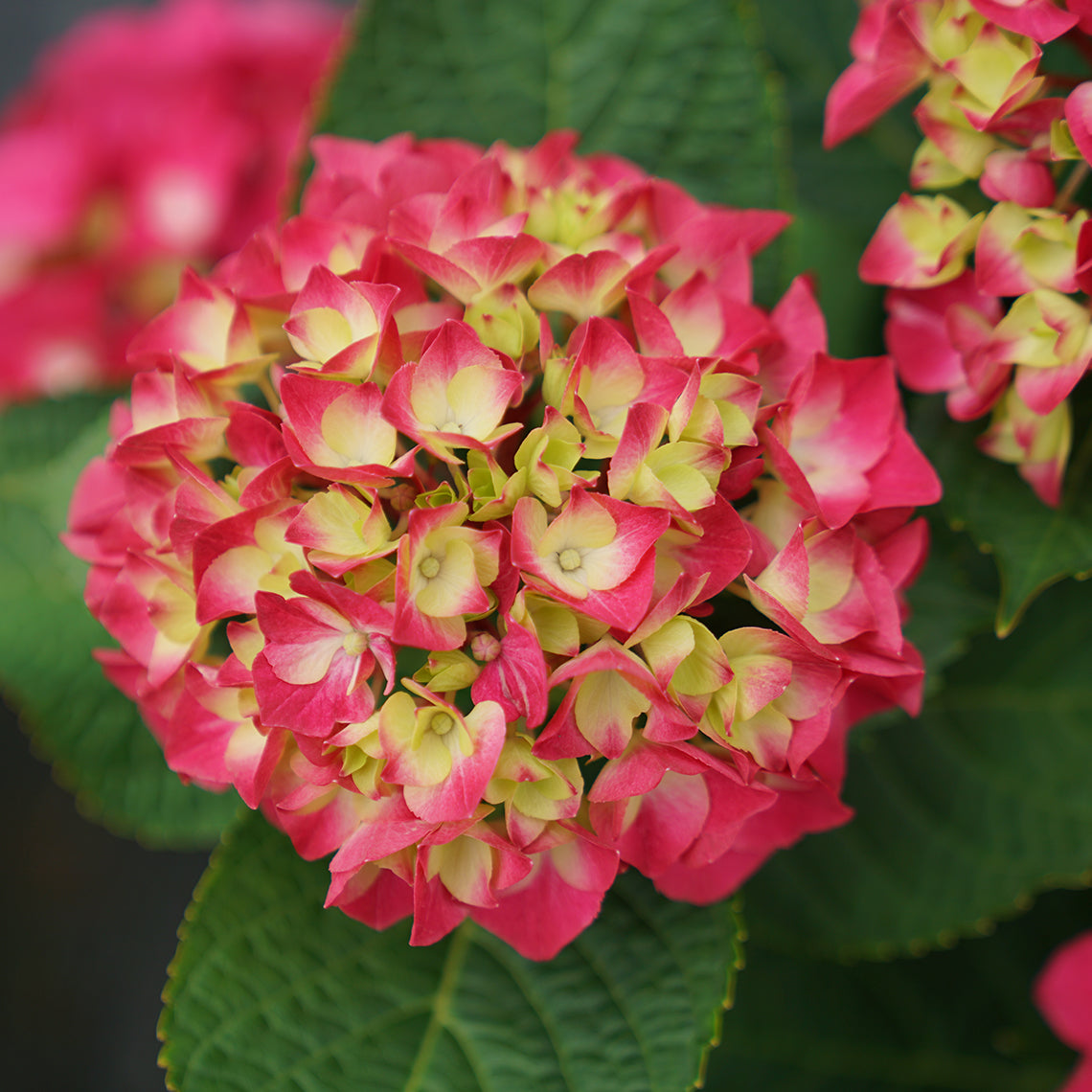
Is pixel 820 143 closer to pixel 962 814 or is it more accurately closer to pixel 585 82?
pixel 585 82

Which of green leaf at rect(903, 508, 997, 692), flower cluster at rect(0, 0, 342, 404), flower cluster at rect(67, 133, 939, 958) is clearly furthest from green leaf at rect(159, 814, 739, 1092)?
flower cluster at rect(0, 0, 342, 404)

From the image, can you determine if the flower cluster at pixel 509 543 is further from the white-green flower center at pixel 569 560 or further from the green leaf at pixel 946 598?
the green leaf at pixel 946 598

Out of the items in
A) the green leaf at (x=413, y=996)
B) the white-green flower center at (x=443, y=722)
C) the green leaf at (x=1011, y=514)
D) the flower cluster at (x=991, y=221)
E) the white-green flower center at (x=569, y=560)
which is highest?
the flower cluster at (x=991, y=221)

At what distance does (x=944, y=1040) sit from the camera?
2.33 feet

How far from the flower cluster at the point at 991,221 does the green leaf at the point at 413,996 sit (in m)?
0.24

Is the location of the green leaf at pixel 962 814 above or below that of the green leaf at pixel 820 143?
below

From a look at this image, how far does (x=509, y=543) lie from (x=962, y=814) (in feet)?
1.28

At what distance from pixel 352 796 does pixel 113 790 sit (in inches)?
12.3

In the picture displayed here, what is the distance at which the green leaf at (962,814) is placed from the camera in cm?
57

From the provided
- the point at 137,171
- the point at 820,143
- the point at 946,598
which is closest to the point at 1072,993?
the point at 946,598

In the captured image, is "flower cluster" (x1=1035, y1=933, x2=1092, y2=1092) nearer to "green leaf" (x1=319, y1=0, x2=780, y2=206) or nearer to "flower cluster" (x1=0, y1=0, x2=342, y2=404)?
"green leaf" (x1=319, y1=0, x2=780, y2=206)

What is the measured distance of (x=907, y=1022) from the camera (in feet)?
2.32

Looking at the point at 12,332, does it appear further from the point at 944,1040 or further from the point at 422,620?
the point at 944,1040

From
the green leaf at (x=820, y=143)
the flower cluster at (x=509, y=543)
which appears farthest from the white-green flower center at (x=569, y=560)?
the green leaf at (x=820, y=143)
